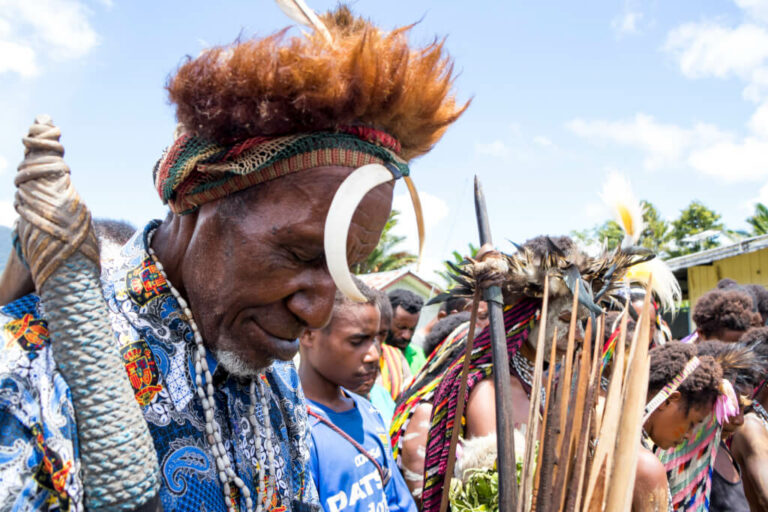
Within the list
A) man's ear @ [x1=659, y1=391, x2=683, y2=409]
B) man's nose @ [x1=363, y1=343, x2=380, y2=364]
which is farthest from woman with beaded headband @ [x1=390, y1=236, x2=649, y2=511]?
man's ear @ [x1=659, y1=391, x2=683, y2=409]

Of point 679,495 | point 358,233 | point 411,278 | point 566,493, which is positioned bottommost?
point 679,495

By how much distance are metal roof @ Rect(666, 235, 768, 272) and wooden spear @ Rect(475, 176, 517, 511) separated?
36.1ft

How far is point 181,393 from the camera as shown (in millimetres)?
1314

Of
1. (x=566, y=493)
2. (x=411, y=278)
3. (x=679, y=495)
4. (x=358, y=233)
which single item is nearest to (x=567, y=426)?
(x=566, y=493)

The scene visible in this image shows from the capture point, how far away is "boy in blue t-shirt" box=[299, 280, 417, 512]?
2283 mm

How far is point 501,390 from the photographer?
171 centimetres

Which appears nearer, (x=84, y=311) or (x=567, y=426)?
(x=84, y=311)

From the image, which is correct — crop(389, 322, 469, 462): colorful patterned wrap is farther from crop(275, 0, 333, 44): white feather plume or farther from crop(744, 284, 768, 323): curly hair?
crop(744, 284, 768, 323): curly hair

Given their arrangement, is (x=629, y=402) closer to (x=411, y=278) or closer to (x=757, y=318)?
(x=757, y=318)

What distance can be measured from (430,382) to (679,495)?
1.64 metres

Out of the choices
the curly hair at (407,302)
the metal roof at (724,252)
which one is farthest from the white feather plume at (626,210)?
the metal roof at (724,252)

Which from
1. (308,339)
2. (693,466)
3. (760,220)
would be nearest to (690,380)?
(693,466)

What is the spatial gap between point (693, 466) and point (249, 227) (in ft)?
11.1

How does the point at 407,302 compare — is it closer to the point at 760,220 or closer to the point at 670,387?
the point at 670,387
